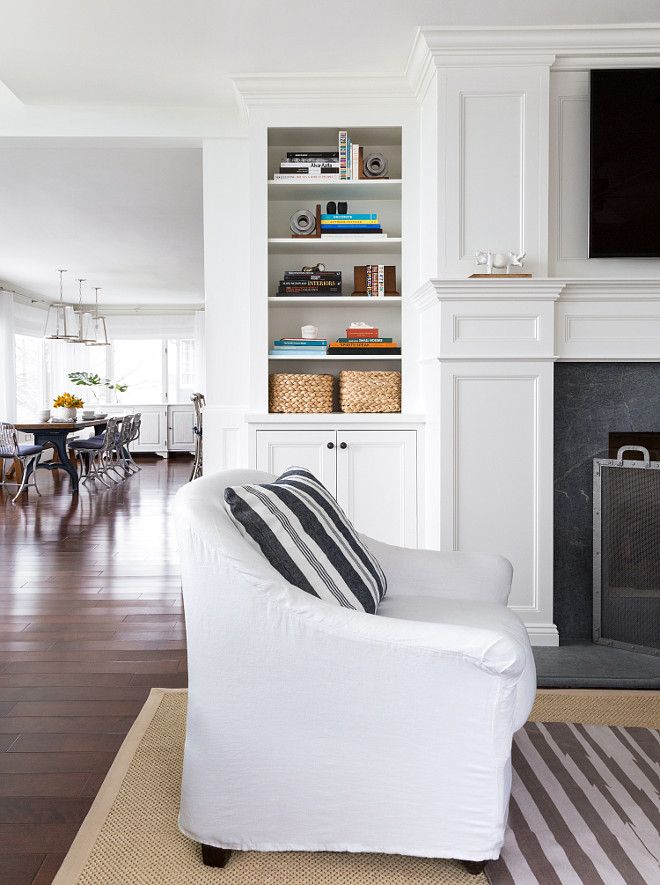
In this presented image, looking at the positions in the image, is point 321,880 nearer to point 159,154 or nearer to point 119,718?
point 119,718

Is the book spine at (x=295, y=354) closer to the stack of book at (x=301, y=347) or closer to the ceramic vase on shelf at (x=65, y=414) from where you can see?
the stack of book at (x=301, y=347)

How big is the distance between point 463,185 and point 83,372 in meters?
9.97

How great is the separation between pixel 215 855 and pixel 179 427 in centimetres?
1070

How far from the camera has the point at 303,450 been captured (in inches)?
132

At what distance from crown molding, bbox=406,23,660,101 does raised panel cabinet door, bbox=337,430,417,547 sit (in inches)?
66.2

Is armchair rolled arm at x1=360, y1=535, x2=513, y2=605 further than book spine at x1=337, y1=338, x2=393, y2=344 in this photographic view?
No

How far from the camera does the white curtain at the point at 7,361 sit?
9.26 m

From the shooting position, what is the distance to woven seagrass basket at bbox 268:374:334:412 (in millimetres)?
3568

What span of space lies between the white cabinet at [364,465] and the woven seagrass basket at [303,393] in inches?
10.2

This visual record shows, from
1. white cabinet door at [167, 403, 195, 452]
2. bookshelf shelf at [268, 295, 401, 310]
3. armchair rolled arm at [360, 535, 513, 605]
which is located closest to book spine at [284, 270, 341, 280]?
bookshelf shelf at [268, 295, 401, 310]

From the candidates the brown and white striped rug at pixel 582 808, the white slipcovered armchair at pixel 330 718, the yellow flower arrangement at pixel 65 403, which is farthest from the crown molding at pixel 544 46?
the yellow flower arrangement at pixel 65 403

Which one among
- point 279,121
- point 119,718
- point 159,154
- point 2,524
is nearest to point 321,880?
point 119,718

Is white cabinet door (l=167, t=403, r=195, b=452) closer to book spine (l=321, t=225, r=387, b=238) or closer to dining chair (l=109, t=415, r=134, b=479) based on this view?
dining chair (l=109, t=415, r=134, b=479)

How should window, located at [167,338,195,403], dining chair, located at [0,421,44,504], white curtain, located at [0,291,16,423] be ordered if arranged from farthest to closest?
window, located at [167,338,195,403] → white curtain, located at [0,291,16,423] → dining chair, located at [0,421,44,504]
